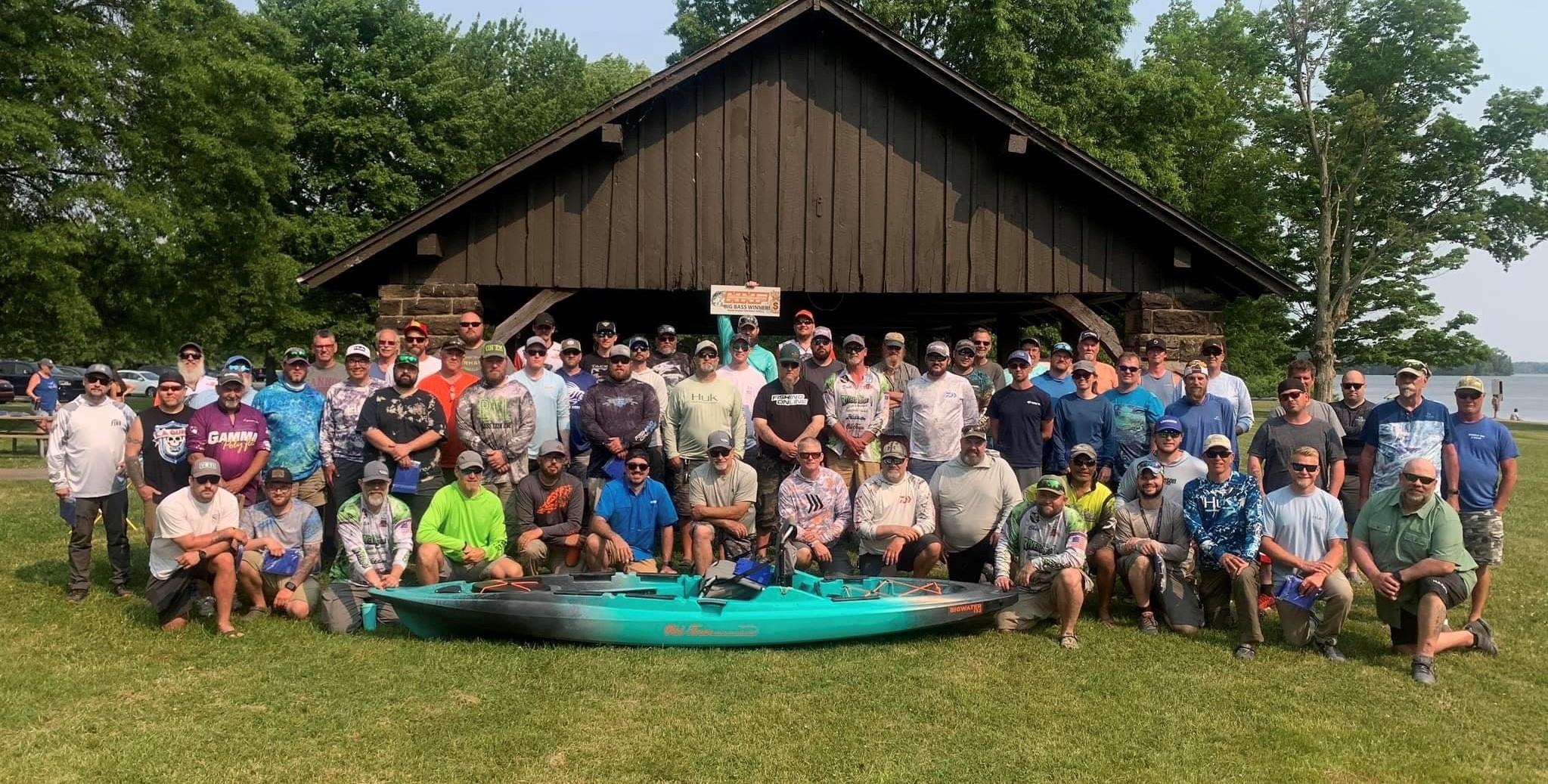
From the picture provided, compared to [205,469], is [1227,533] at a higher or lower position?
lower

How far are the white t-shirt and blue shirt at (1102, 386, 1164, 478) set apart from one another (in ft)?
21.0

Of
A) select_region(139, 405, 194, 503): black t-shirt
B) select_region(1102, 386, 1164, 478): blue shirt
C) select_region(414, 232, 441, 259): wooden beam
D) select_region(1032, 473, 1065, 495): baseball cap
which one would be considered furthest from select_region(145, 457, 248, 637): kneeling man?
select_region(1102, 386, 1164, 478): blue shirt

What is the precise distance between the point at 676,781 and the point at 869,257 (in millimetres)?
7049

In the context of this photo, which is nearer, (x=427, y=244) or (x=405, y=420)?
(x=405, y=420)

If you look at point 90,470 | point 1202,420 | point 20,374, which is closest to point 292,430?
point 90,470

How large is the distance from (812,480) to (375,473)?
3.06 m

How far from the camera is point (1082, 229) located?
414 inches

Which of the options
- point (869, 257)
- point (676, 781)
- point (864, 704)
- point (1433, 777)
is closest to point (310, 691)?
point (676, 781)

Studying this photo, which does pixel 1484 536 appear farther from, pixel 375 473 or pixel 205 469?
pixel 205 469

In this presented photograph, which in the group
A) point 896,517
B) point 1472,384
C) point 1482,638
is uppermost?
point 1472,384

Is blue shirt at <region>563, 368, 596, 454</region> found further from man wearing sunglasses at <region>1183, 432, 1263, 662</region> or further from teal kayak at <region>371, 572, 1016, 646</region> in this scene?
man wearing sunglasses at <region>1183, 432, 1263, 662</region>

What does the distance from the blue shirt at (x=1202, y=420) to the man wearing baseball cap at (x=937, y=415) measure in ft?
5.07

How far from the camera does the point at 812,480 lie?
746 cm

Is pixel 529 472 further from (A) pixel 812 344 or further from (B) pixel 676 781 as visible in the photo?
(B) pixel 676 781
